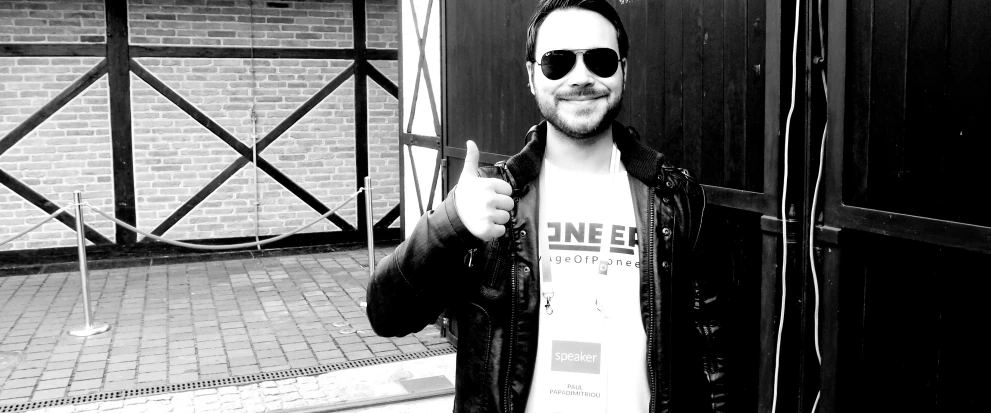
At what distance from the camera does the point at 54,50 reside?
9711mm

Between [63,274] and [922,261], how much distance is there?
8.93 m

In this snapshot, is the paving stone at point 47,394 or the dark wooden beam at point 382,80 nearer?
the paving stone at point 47,394

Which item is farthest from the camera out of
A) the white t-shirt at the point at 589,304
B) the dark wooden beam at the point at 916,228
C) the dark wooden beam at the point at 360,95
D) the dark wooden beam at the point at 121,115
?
the dark wooden beam at the point at 360,95

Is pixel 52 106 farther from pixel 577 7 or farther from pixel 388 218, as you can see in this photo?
pixel 577 7

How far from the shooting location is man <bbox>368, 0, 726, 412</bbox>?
6.81ft

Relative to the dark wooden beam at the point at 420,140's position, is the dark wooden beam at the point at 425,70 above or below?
above

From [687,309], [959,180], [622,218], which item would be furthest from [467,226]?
[959,180]

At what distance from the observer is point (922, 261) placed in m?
2.63

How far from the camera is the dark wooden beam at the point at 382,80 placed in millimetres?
11047

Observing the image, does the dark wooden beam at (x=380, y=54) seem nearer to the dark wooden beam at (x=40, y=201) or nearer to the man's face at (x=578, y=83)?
the dark wooden beam at (x=40, y=201)

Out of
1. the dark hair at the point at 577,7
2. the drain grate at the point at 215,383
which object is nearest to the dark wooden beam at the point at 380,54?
the drain grate at the point at 215,383

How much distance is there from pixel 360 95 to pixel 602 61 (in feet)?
29.9

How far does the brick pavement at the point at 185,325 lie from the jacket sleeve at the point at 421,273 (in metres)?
4.23

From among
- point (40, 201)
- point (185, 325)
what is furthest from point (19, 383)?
point (40, 201)
